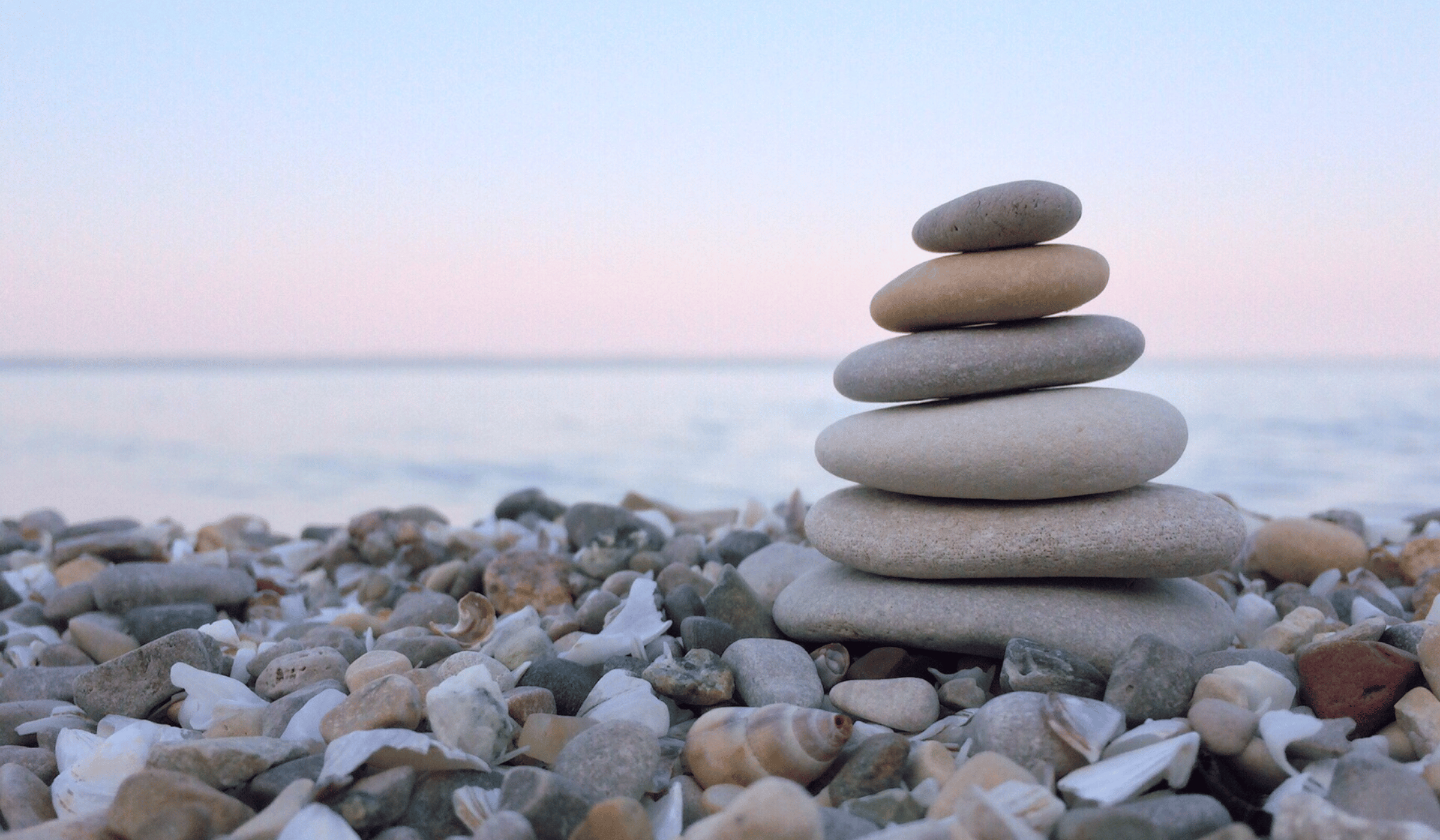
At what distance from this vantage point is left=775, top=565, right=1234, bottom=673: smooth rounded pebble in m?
2.67

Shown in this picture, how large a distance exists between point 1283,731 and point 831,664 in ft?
3.87

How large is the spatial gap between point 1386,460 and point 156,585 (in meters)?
13.5

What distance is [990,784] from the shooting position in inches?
75.0

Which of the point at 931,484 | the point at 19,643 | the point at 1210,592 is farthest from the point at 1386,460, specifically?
the point at 19,643

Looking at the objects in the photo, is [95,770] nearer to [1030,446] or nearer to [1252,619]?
[1030,446]

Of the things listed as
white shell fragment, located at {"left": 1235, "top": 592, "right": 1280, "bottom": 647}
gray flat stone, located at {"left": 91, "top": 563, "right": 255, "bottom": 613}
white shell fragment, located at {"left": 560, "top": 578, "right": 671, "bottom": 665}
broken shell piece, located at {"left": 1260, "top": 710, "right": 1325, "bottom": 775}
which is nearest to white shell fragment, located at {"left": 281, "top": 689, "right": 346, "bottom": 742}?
white shell fragment, located at {"left": 560, "top": 578, "right": 671, "bottom": 665}

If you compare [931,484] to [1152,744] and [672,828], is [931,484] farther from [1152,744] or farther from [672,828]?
[672,828]

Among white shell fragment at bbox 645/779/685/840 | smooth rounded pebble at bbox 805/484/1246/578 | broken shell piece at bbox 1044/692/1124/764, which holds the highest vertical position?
smooth rounded pebble at bbox 805/484/1246/578

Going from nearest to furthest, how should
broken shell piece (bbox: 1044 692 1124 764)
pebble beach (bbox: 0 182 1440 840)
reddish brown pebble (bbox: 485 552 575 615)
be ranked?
pebble beach (bbox: 0 182 1440 840)
broken shell piece (bbox: 1044 692 1124 764)
reddish brown pebble (bbox: 485 552 575 615)

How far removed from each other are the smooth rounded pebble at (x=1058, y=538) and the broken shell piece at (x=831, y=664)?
28cm

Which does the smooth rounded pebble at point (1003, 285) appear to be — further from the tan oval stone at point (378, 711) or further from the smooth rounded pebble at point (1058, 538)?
the tan oval stone at point (378, 711)

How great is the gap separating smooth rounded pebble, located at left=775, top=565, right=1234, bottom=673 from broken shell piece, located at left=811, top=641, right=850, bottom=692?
5cm

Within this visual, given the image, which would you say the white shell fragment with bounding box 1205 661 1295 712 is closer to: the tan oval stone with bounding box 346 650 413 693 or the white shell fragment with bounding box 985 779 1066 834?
the white shell fragment with bounding box 985 779 1066 834

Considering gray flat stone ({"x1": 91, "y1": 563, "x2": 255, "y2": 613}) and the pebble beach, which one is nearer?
the pebble beach
